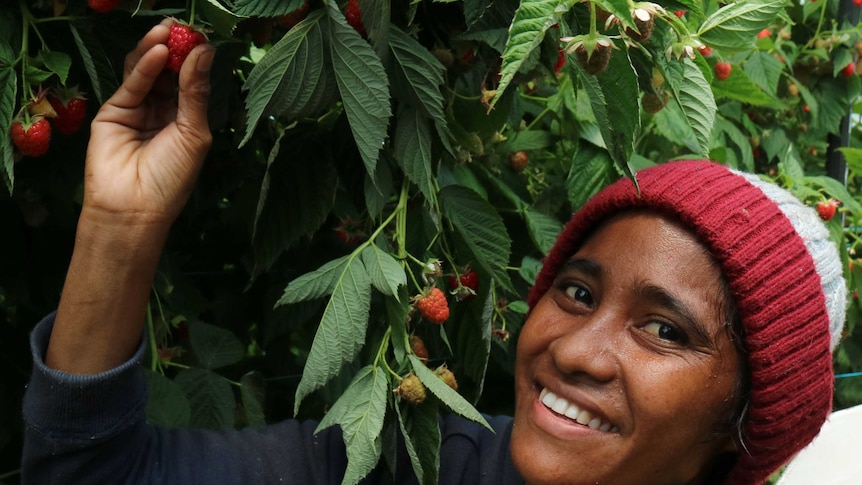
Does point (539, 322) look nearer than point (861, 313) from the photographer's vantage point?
Yes

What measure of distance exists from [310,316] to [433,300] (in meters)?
0.34

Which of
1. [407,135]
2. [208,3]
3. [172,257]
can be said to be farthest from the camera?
[172,257]

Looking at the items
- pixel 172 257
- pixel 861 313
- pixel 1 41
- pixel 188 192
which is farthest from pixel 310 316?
pixel 861 313

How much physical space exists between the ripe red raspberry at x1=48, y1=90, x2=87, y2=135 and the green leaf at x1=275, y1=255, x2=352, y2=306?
0.28 meters

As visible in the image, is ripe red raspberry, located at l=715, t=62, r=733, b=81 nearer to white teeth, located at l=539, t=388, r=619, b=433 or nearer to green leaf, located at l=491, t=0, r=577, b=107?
white teeth, located at l=539, t=388, r=619, b=433

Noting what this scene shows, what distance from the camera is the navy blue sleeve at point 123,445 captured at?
1.01 m

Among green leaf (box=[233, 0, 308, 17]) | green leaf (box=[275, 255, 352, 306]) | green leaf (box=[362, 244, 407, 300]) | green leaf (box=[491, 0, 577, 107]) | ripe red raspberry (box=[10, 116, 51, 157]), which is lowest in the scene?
green leaf (box=[275, 255, 352, 306])

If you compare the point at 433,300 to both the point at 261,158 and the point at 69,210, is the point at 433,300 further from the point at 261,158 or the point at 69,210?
the point at 69,210

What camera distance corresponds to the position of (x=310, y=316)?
1.30 metres

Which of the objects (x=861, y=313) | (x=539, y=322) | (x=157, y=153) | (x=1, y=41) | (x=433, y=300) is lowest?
(x=861, y=313)

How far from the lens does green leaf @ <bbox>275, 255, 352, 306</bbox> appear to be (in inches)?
38.9

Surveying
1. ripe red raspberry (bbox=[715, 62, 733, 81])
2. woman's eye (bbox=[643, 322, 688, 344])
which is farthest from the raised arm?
ripe red raspberry (bbox=[715, 62, 733, 81])

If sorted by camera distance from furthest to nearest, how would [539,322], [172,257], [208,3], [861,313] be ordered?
[861,313] < [172,257] < [539,322] < [208,3]

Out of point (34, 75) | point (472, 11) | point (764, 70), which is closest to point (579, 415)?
point (472, 11)
